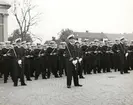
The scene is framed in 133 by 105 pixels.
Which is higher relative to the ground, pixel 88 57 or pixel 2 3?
pixel 2 3

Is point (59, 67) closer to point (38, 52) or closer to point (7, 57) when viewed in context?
point (38, 52)

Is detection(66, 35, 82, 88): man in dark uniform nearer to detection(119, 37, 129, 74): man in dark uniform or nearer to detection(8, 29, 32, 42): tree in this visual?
detection(119, 37, 129, 74): man in dark uniform

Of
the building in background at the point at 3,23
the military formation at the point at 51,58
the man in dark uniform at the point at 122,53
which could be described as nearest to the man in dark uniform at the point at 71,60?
the military formation at the point at 51,58

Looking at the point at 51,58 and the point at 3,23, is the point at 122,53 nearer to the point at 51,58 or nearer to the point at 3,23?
the point at 51,58

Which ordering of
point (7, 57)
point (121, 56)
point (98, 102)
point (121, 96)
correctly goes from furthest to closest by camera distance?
point (121, 56)
point (7, 57)
point (121, 96)
point (98, 102)

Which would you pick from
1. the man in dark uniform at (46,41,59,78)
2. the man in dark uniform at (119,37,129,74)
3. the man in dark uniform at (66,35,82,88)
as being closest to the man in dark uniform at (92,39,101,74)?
the man in dark uniform at (119,37,129,74)

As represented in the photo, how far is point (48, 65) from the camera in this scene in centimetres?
1686

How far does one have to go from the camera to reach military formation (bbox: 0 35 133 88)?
527 inches

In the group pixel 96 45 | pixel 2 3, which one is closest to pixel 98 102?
pixel 96 45

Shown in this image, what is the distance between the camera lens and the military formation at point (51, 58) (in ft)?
43.9

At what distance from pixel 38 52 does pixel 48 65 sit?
99 centimetres

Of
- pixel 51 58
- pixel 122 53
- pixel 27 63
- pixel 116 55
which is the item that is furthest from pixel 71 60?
pixel 116 55

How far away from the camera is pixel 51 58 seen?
16.9 meters

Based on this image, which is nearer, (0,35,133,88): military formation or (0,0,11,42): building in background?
(0,35,133,88): military formation
